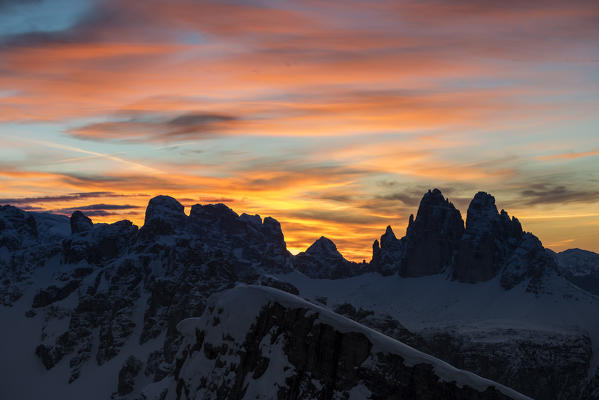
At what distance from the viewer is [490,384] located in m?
45.7

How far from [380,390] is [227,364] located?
14.5 meters

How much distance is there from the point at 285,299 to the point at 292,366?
19.9 ft

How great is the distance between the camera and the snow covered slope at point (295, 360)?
1847 inches

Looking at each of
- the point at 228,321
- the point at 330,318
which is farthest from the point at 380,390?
the point at 228,321

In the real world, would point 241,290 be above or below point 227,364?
above

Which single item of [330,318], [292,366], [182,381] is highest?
[330,318]

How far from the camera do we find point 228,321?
5725 cm

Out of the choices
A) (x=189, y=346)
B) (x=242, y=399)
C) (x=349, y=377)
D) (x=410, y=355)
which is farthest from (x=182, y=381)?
(x=410, y=355)

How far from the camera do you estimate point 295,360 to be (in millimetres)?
51875

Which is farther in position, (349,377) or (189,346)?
(189,346)

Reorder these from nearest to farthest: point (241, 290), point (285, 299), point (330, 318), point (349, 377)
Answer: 1. point (349, 377)
2. point (330, 318)
3. point (285, 299)
4. point (241, 290)

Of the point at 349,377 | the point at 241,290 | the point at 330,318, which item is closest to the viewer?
the point at 349,377

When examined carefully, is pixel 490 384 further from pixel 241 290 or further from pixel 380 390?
pixel 241 290

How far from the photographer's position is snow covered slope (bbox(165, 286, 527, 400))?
46.9 metres
